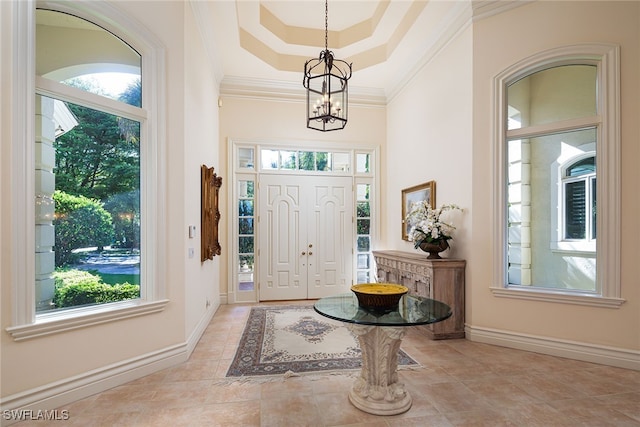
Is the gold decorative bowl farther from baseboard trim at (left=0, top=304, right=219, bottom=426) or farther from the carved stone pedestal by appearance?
baseboard trim at (left=0, top=304, right=219, bottom=426)

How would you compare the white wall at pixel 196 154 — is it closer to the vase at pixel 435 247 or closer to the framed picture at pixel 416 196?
the vase at pixel 435 247

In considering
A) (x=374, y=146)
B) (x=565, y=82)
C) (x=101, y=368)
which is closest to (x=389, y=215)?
(x=374, y=146)

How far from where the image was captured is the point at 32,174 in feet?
7.16

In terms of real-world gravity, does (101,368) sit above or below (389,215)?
below

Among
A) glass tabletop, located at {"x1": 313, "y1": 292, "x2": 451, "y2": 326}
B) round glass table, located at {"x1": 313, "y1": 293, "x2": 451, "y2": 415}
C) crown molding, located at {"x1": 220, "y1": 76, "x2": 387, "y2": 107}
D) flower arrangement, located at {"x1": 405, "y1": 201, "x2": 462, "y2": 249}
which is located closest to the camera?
glass tabletop, located at {"x1": 313, "y1": 292, "x2": 451, "y2": 326}

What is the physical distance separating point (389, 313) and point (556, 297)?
6.72ft

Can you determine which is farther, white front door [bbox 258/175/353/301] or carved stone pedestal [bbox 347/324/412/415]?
white front door [bbox 258/175/353/301]

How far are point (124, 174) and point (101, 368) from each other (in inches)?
61.4

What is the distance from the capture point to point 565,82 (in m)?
3.31

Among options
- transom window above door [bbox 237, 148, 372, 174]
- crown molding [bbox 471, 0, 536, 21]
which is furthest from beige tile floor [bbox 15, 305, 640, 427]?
crown molding [bbox 471, 0, 536, 21]

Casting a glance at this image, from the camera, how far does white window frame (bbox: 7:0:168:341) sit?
210 centimetres

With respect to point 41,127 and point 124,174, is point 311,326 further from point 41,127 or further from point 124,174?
point 41,127

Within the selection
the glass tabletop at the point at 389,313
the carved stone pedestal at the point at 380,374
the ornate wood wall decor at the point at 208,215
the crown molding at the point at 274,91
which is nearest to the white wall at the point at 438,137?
the crown molding at the point at 274,91

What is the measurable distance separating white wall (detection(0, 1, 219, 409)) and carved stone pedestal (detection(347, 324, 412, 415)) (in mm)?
1758
